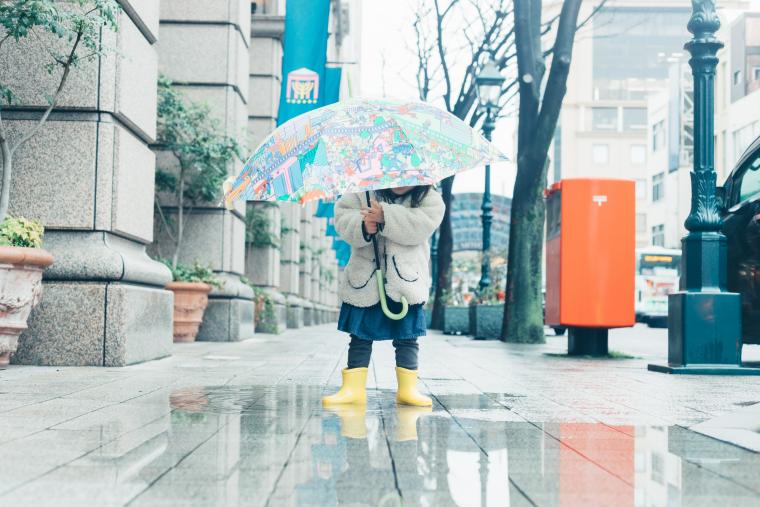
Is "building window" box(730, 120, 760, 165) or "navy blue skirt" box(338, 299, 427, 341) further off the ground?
"building window" box(730, 120, 760, 165)

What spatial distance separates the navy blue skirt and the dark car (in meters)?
4.33

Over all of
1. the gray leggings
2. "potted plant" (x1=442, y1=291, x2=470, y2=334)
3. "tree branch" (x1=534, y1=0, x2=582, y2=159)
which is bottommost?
"potted plant" (x1=442, y1=291, x2=470, y2=334)

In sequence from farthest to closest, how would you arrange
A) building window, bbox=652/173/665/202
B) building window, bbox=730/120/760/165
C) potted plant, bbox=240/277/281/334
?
building window, bbox=652/173/665/202, building window, bbox=730/120/760/165, potted plant, bbox=240/277/281/334

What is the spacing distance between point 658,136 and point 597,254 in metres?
63.4

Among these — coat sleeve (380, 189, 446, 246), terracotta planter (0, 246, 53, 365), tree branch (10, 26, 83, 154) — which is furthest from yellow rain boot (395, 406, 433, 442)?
tree branch (10, 26, 83, 154)

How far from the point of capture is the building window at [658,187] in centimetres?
7075

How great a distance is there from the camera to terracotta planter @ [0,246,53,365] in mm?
7059

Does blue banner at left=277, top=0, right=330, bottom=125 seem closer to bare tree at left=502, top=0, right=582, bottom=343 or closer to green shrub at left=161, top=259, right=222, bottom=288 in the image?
green shrub at left=161, top=259, right=222, bottom=288

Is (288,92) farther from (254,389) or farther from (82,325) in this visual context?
(254,389)

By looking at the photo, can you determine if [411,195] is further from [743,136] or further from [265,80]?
[743,136]

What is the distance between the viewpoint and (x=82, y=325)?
318 inches

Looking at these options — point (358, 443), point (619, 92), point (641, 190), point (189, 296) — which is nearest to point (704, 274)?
point (358, 443)

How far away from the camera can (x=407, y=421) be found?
5.17 meters

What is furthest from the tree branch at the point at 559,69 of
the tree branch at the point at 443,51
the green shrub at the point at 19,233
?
the tree branch at the point at 443,51
